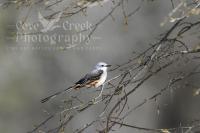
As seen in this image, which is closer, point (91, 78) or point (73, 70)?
point (91, 78)

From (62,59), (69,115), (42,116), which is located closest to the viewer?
(69,115)

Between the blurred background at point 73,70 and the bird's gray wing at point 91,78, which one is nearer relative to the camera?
the bird's gray wing at point 91,78

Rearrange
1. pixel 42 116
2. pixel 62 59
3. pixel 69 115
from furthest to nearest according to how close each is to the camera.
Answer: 1. pixel 62 59
2. pixel 42 116
3. pixel 69 115

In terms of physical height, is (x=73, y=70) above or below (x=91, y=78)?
below

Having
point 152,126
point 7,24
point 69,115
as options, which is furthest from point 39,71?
point 69,115

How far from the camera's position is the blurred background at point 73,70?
18.5 m

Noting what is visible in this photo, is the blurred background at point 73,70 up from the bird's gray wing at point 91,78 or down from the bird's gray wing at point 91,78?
down

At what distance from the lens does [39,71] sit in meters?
19.5

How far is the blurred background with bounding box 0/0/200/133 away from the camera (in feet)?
60.7

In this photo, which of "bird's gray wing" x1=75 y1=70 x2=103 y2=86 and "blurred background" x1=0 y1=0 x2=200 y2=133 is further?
"blurred background" x1=0 y1=0 x2=200 y2=133

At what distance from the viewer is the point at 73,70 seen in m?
19.1

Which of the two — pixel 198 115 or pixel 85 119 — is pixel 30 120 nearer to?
pixel 85 119

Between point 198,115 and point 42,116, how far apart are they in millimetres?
3304

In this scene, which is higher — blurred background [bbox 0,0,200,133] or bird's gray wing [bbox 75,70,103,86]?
bird's gray wing [bbox 75,70,103,86]
